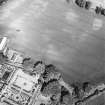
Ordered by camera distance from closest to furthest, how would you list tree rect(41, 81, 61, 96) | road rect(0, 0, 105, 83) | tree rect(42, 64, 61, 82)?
tree rect(41, 81, 61, 96) → tree rect(42, 64, 61, 82) → road rect(0, 0, 105, 83)

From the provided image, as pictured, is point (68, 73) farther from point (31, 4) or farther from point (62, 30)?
point (31, 4)

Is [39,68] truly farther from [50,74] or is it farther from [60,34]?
[60,34]

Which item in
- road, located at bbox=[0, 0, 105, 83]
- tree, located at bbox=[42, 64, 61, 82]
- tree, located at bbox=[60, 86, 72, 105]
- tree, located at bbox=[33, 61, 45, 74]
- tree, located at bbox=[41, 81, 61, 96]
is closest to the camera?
tree, located at bbox=[60, 86, 72, 105]

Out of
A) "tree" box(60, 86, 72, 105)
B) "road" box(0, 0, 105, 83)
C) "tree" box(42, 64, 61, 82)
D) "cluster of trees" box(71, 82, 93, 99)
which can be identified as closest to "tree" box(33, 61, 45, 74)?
"tree" box(42, 64, 61, 82)

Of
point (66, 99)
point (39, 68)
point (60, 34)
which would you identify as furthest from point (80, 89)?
point (60, 34)

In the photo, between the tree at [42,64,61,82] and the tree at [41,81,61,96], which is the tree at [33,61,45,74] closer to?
the tree at [42,64,61,82]

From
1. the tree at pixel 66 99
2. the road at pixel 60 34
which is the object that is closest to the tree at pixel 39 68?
the road at pixel 60 34

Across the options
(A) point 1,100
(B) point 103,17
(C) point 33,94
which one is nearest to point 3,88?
(A) point 1,100

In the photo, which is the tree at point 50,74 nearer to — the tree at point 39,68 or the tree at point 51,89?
the tree at point 39,68

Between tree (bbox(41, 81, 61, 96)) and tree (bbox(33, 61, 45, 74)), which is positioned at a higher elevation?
tree (bbox(33, 61, 45, 74))
